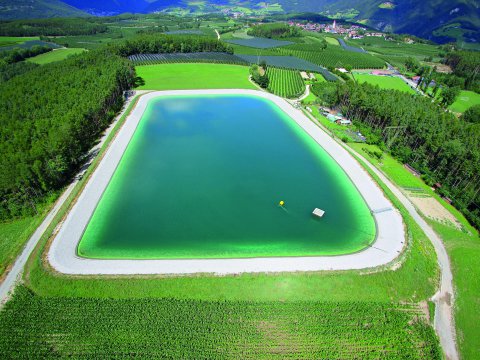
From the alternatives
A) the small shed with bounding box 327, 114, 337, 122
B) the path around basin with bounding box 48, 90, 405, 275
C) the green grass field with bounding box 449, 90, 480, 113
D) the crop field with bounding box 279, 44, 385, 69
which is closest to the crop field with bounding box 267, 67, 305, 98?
the small shed with bounding box 327, 114, 337, 122

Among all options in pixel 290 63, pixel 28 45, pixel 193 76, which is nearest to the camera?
pixel 193 76

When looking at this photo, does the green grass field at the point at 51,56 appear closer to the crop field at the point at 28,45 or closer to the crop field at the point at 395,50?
the crop field at the point at 28,45

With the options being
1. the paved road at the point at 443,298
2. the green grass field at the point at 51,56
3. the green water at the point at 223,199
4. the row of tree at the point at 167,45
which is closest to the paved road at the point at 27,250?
the green water at the point at 223,199

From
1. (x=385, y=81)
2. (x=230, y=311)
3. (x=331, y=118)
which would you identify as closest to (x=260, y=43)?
(x=385, y=81)

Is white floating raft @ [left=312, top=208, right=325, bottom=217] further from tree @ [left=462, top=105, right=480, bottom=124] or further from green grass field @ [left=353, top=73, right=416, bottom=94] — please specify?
green grass field @ [left=353, top=73, right=416, bottom=94]

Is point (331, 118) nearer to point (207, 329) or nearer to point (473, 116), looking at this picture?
point (473, 116)

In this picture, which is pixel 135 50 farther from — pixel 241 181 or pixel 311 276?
pixel 311 276
